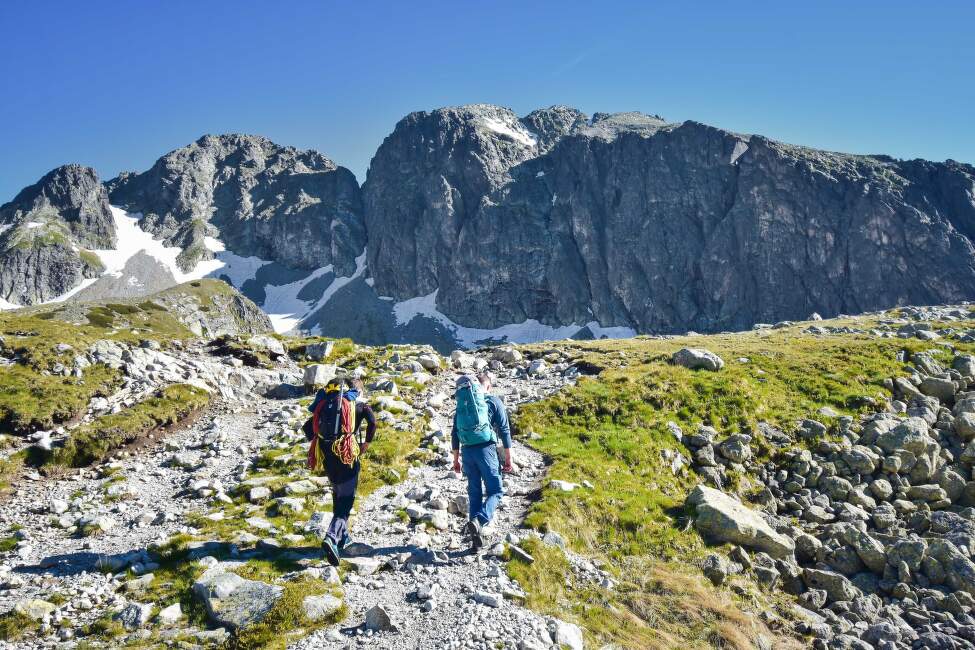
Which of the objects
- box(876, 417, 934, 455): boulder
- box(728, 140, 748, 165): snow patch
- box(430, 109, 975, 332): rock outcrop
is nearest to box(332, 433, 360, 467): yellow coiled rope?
box(876, 417, 934, 455): boulder

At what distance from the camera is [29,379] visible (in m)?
21.6

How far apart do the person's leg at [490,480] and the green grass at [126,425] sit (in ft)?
49.6

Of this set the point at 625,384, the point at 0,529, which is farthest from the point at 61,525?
the point at 625,384

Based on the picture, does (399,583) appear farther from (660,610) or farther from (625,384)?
(625,384)

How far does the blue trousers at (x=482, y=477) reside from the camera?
11.6 m

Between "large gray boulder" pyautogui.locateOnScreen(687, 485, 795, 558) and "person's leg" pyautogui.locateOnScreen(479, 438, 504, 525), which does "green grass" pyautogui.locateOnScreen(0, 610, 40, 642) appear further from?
"large gray boulder" pyautogui.locateOnScreen(687, 485, 795, 558)

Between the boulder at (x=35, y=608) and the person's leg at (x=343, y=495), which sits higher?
the person's leg at (x=343, y=495)

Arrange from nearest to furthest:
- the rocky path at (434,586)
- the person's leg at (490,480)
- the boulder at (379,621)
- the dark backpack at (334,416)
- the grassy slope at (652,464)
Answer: the rocky path at (434,586) < the boulder at (379,621) < the grassy slope at (652,464) < the dark backpack at (334,416) < the person's leg at (490,480)

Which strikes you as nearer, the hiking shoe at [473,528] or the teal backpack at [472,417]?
the hiking shoe at [473,528]

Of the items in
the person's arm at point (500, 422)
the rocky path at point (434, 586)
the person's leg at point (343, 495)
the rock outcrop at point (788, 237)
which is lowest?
the rocky path at point (434, 586)

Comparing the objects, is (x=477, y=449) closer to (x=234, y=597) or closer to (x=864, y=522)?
(x=234, y=597)

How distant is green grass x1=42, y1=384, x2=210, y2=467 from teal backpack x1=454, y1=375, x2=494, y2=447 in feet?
48.4

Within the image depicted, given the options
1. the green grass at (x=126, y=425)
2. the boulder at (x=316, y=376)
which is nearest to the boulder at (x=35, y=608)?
the green grass at (x=126, y=425)

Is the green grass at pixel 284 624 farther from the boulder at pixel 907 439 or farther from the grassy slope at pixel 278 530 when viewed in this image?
the boulder at pixel 907 439
